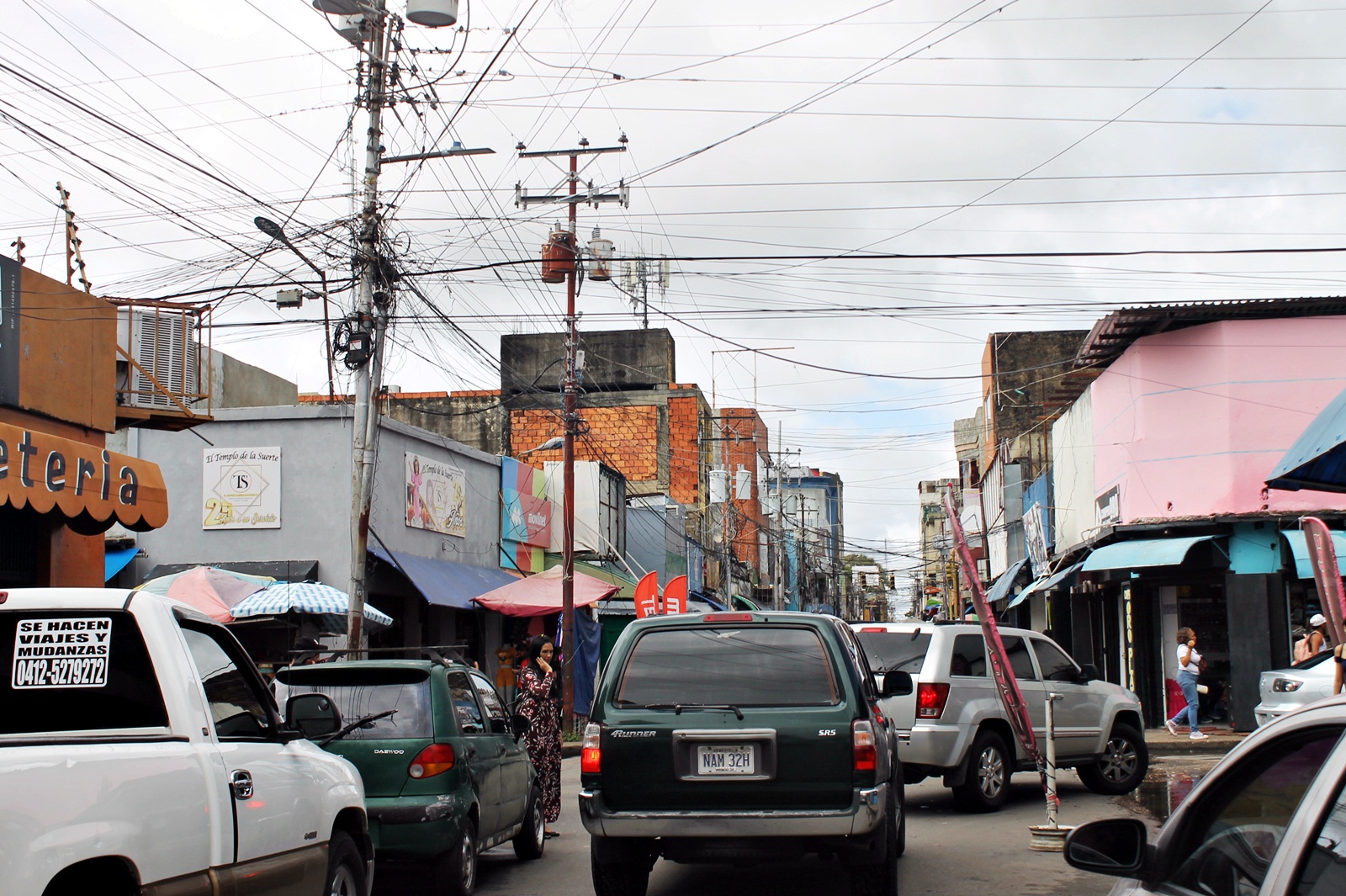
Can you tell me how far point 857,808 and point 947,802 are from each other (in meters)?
7.27

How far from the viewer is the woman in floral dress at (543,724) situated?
11.8 metres

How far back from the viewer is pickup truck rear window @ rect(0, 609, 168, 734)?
4840 millimetres

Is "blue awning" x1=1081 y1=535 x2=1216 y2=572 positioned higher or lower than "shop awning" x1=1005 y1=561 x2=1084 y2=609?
higher

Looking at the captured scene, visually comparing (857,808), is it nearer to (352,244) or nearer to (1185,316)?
(352,244)

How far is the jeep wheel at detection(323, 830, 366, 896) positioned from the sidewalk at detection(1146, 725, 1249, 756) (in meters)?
14.6

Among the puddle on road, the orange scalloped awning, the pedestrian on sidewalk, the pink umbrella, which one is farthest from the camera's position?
the pedestrian on sidewalk

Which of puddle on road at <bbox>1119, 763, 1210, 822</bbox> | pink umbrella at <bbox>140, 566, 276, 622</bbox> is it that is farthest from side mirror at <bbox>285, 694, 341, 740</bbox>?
pink umbrella at <bbox>140, 566, 276, 622</bbox>

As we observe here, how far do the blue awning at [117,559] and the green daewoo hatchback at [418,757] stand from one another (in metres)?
13.3

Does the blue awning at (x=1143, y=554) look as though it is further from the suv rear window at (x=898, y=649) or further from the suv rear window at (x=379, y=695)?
the suv rear window at (x=379, y=695)

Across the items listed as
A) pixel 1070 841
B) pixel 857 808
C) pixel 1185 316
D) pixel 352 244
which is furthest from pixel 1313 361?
pixel 1070 841

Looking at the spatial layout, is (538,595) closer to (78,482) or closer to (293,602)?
(293,602)

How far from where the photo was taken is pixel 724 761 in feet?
24.5

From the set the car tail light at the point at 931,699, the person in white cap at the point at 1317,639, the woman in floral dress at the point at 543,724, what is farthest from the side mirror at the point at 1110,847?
the person in white cap at the point at 1317,639

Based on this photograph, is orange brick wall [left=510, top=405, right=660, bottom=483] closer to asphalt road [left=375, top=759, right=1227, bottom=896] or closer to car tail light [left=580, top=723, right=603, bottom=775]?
asphalt road [left=375, top=759, right=1227, bottom=896]
